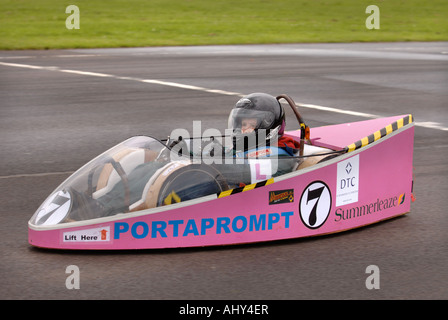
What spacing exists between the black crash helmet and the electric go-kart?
147 mm

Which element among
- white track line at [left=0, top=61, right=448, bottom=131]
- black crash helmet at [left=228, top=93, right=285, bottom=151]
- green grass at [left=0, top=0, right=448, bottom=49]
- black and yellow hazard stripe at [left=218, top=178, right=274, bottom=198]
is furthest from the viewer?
green grass at [left=0, top=0, right=448, bottom=49]

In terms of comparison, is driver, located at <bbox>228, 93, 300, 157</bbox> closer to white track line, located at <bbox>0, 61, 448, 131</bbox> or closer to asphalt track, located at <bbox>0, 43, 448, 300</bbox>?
asphalt track, located at <bbox>0, 43, 448, 300</bbox>

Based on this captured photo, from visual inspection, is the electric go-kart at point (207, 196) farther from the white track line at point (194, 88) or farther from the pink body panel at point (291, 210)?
the white track line at point (194, 88)

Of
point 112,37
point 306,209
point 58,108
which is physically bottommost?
point 306,209

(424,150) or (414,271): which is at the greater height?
(424,150)

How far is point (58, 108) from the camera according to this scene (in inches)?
503

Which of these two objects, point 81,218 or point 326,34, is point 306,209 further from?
point 326,34

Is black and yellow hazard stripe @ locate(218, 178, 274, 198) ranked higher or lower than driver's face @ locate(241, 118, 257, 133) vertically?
lower

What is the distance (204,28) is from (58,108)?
43.4ft

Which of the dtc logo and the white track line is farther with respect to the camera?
the white track line

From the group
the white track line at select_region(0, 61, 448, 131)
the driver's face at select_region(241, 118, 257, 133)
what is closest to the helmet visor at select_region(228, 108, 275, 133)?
the driver's face at select_region(241, 118, 257, 133)

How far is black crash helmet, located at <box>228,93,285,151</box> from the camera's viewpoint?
20.4ft

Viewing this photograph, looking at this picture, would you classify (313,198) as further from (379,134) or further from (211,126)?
(211,126)

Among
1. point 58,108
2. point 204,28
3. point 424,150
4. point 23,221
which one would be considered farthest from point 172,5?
point 23,221
